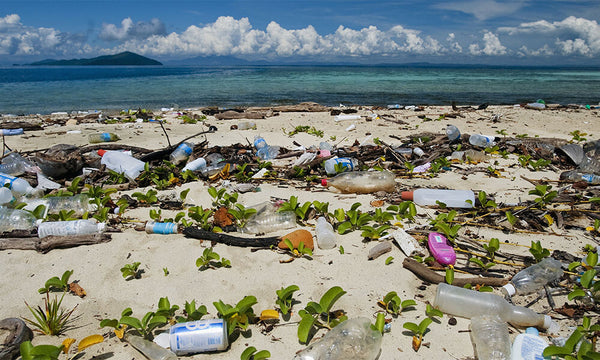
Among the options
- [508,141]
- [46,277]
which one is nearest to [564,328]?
[46,277]

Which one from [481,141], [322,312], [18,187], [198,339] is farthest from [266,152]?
[198,339]

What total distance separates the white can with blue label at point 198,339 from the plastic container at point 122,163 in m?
2.98

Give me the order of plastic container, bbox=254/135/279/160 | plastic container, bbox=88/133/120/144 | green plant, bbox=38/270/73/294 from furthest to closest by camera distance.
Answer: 1. plastic container, bbox=88/133/120/144
2. plastic container, bbox=254/135/279/160
3. green plant, bbox=38/270/73/294

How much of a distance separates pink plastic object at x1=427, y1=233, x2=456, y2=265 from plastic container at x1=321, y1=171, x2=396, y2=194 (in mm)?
1296

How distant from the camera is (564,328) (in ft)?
6.42

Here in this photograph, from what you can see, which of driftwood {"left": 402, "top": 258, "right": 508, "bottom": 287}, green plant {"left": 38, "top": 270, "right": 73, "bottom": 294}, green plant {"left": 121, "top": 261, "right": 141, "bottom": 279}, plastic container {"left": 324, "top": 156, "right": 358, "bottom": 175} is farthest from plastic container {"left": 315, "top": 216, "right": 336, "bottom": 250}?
green plant {"left": 38, "top": 270, "right": 73, "bottom": 294}

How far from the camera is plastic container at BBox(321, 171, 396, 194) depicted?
158 inches

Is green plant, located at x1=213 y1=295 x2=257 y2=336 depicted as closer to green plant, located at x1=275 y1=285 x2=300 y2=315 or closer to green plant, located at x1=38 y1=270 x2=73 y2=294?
green plant, located at x1=275 y1=285 x2=300 y2=315

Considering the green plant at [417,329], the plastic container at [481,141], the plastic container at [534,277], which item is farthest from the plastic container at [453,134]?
the green plant at [417,329]

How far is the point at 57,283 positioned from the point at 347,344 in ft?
6.08

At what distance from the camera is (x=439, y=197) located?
11.9ft

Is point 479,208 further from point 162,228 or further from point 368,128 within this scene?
point 368,128

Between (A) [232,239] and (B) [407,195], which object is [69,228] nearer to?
(A) [232,239]

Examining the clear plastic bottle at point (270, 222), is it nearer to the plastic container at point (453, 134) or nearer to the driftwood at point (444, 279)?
the driftwood at point (444, 279)
